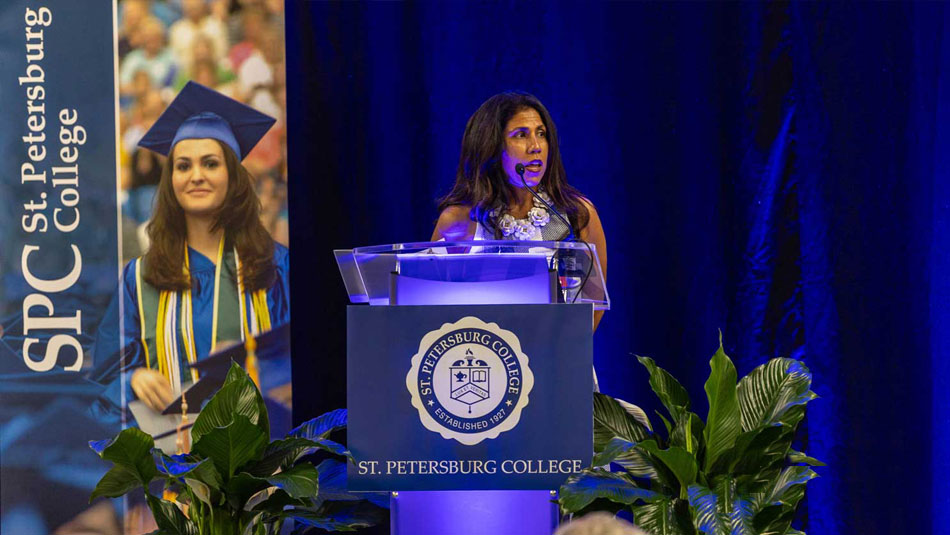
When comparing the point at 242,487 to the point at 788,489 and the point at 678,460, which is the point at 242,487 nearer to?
the point at 678,460

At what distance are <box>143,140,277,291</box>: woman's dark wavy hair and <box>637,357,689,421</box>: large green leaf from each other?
58.7 inches

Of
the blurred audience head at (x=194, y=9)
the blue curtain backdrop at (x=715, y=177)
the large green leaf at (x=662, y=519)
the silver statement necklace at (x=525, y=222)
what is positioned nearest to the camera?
the large green leaf at (x=662, y=519)

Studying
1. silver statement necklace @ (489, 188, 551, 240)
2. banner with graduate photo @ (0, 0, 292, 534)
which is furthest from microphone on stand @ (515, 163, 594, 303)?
banner with graduate photo @ (0, 0, 292, 534)

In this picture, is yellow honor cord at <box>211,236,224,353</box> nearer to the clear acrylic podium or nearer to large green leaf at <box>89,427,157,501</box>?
large green leaf at <box>89,427,157,501</box>

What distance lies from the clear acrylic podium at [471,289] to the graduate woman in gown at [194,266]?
1.39m

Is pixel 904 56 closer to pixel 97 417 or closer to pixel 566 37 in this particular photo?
pixel 566 37

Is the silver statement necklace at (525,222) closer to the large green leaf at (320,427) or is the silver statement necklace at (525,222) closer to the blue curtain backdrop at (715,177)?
the large green leaf at (320,427)

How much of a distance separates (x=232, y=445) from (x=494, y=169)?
1.21m

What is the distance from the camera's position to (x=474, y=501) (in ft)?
7.54

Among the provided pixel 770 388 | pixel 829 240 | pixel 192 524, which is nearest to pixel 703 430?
pixel 770 388

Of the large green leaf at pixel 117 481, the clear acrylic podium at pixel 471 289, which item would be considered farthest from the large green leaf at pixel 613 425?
the large green leaf at pixel 117 481

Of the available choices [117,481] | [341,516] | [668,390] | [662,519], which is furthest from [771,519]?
[117,481]

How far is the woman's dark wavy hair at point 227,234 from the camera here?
12.0ft

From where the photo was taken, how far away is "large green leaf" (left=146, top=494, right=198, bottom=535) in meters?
2.76
